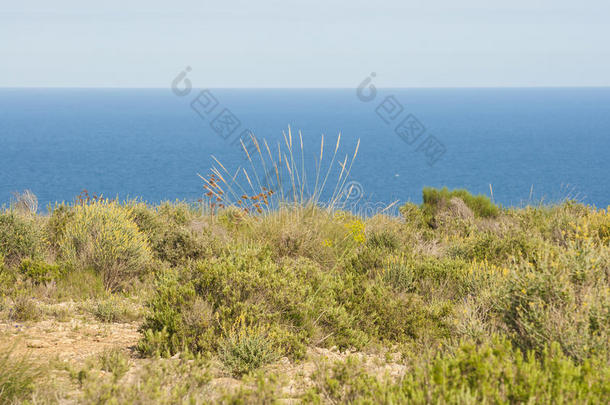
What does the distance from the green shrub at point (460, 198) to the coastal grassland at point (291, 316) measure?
429 centimetres

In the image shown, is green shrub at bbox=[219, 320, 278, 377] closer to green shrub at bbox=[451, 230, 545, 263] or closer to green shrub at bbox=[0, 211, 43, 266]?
green shrub at bbox=[451, 230, 545, 263]

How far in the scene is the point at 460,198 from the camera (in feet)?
43.2

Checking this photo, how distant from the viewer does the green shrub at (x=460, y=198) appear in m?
13.0

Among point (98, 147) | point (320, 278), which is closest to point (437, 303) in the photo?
point (320, 278)

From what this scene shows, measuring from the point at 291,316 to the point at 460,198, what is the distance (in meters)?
9.30

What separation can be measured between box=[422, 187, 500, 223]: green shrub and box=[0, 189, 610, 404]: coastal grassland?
4291mm

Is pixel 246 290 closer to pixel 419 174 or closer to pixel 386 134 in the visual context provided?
pixel 419 174

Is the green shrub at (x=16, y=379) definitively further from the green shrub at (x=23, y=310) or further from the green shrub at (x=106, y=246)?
the green shrub at (x=106, y=246)

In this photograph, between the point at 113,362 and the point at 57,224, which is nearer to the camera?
the point at 113,362

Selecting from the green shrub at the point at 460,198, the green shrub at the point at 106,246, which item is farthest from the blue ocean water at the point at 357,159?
the green shrub at the point at 106,246

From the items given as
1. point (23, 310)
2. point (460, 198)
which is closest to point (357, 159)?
point (460, 198)

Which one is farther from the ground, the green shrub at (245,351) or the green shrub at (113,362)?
the green shrub at (245,351)

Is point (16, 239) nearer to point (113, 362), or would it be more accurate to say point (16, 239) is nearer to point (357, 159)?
point (113, 362)

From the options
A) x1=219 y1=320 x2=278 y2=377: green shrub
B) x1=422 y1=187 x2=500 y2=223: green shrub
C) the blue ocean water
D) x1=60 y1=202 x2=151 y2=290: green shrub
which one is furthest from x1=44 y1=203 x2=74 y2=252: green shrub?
the blue ocean water
